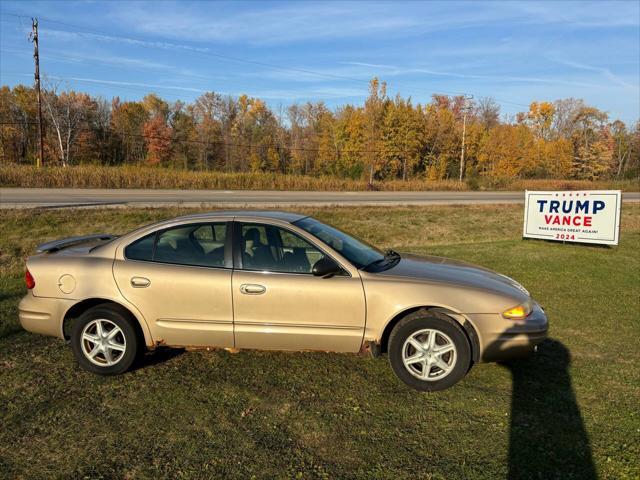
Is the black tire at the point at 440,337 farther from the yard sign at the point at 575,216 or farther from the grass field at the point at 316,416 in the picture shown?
A: the yard sign at the point at 575,216

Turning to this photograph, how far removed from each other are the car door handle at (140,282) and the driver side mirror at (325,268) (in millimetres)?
1466

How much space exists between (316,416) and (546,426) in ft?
5.44

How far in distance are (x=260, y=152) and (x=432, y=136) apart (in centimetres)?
2402

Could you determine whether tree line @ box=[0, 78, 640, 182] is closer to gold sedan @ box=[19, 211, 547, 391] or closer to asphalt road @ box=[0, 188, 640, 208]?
asphalt road @ box=[0, 188, 640, 208]

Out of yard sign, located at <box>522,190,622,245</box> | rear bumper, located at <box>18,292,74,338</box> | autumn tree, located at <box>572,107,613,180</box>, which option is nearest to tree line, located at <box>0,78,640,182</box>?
autumn tree, located at <box>572,107,613,180</box>

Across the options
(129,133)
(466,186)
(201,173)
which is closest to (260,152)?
(129,133)

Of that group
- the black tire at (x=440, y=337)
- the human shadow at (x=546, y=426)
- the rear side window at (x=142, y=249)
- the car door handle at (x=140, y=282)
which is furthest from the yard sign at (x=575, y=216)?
the car door handle at (x=140, y=282)

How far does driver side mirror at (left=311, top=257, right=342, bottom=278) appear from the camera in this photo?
407 centimetres

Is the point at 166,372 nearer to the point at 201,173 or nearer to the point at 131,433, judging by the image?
the point at 131,433

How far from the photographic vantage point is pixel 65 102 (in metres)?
57.9

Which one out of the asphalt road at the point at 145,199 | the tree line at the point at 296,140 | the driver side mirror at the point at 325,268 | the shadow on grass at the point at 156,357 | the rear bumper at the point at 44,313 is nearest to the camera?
the driver side mirror at the point at 325,268

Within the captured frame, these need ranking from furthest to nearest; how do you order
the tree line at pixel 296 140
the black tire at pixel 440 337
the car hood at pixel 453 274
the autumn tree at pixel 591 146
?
the autumn tree at pixel 591 146
the tree line at pixel 296 140
the car hood at pixel 453 274
the black tire at pixel 440 337

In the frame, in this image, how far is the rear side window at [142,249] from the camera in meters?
4.41

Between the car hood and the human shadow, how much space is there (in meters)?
0.73
